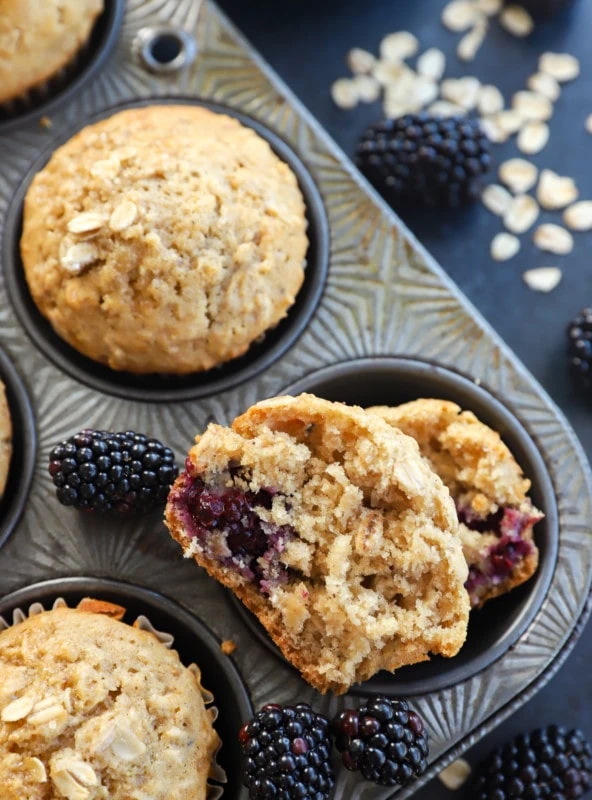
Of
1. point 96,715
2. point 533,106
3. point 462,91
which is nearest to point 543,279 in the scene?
point 533,106

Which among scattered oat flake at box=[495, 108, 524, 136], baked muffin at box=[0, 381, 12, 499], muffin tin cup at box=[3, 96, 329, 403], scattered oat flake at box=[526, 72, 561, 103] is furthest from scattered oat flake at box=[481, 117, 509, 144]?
baked muffin at box=[0, 381, 12, 499]

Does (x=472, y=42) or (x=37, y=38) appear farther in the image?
(x=472, y=42)

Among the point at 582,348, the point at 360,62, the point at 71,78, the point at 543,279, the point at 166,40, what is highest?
the point at 71,78

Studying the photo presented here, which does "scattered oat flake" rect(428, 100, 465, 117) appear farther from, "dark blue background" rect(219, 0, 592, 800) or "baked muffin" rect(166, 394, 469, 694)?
"baked muffin" rect(166, 394, 469, 694)

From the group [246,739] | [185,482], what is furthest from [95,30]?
[246,739]

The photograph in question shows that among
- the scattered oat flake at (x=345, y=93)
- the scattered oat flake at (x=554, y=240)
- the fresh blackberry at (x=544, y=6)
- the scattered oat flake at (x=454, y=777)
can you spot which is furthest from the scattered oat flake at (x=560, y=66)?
the scattered oat flake at (x=454, y=777)

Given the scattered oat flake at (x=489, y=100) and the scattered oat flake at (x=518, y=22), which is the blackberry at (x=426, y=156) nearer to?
the scattered oat flake at (x=489, y=100)

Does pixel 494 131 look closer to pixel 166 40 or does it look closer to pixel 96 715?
pixel 166 40
